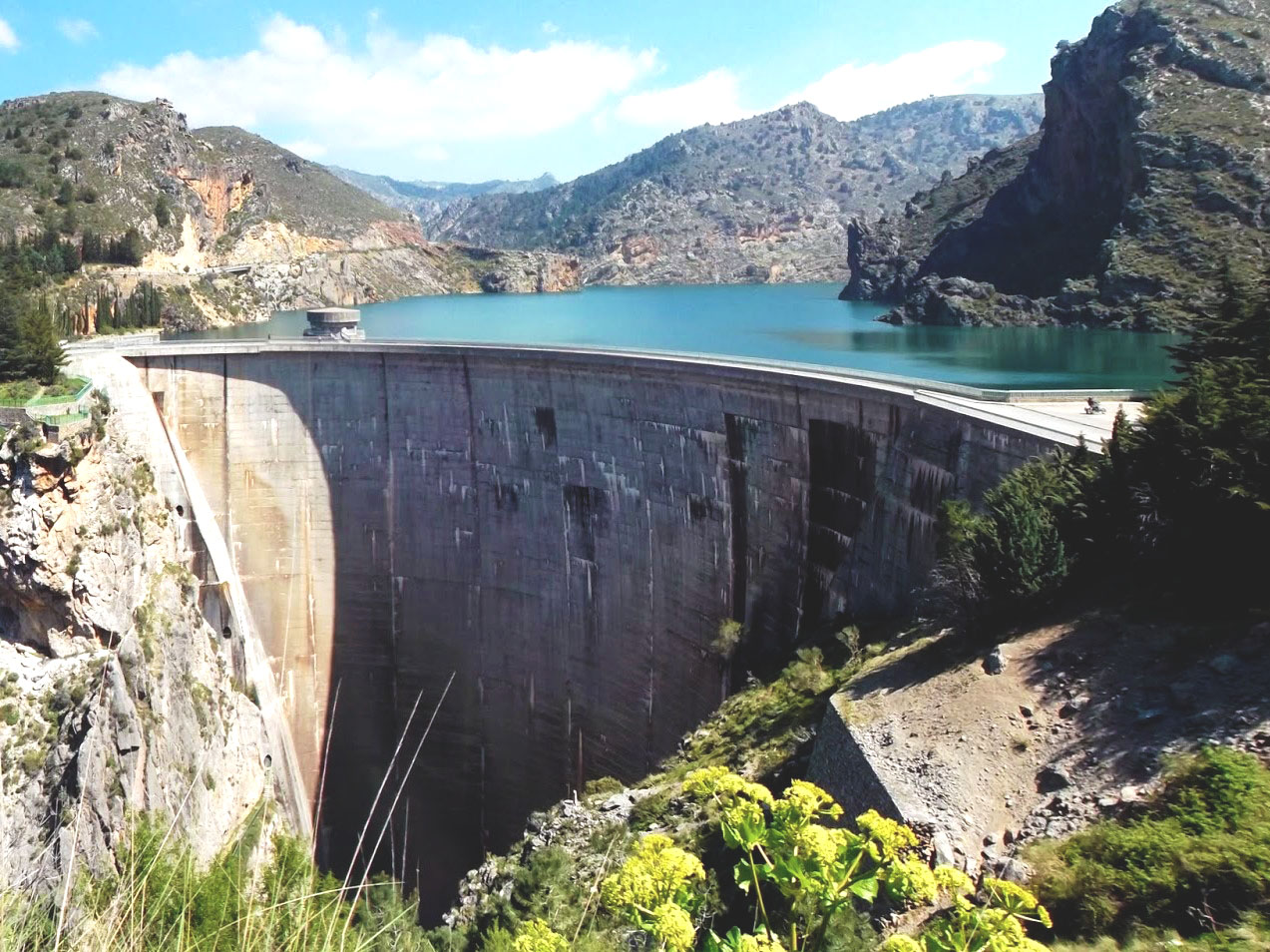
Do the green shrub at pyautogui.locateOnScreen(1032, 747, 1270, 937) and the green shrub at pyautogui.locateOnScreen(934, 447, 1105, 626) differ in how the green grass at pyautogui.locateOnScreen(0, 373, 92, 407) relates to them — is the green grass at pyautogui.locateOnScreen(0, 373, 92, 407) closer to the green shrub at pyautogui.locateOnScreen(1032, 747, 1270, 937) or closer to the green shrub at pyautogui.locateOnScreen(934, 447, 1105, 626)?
the green shrub at pyautogui.locateOnScreen(934, 447, 1105, 626)

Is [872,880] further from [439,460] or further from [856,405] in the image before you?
[439,460]

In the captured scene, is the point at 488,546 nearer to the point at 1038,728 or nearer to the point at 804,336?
the point at 1038,728

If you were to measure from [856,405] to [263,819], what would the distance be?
14477 millimetres

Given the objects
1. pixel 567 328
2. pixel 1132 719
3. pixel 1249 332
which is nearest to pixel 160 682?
pixel 1132 719

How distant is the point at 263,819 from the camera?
20.3 meters

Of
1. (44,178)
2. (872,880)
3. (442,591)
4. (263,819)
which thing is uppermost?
(44,178)

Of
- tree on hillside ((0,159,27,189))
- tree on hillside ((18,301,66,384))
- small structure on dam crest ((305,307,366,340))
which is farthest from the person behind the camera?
tree on hillside ((0,159,27,189))

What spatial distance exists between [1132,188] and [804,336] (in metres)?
23.5

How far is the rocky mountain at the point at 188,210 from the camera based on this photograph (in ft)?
203

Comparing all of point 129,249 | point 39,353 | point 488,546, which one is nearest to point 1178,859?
point 488,546

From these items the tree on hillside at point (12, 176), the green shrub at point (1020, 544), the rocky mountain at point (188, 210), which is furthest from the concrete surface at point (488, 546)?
the tree on hillside at point (12, 176)

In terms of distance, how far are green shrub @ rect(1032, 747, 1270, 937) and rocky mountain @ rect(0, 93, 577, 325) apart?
55.7 metres

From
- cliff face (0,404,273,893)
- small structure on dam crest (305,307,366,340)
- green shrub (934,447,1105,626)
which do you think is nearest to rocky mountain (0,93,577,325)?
small structure on dam crest (305,307,366,340)

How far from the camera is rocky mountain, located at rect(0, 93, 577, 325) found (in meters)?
62.0
